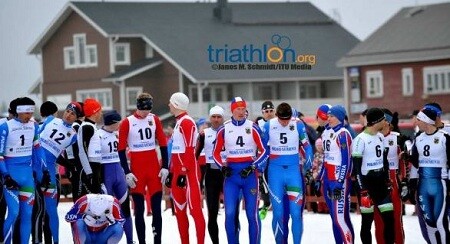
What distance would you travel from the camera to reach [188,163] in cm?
1759

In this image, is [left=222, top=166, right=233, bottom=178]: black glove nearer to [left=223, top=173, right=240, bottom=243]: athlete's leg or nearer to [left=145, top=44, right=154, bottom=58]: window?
[left=223, top=173, right=240, bottom=243]: athlete's leg

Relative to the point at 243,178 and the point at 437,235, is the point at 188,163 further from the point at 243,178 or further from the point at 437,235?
the point at 437,235

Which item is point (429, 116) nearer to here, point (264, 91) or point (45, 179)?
point (45, 179)

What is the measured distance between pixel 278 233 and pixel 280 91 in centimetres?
5706

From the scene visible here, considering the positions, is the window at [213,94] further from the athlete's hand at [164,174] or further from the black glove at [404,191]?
the black glove at [404,191]

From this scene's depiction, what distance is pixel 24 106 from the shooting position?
1772 centimetres

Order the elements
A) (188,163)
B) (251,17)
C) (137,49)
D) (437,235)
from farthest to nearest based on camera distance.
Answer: (251,17) → (137,49) → (188,163) → (437,235)

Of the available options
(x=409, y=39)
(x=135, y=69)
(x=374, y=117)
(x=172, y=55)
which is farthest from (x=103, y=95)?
(x=374, y=117)

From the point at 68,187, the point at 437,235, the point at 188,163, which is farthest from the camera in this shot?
the point at 68,187

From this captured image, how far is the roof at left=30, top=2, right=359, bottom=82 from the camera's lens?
70500 millimetres

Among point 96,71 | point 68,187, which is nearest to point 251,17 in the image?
point 96,71

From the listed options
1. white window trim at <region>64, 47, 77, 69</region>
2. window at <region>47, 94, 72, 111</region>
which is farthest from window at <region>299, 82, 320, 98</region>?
window at <region>47, 94, 72, 111</region>

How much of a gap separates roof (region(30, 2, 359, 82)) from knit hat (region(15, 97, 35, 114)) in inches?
1961

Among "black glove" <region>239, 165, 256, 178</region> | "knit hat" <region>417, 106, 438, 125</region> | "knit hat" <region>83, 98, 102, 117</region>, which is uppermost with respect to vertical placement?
"knit hat" <region>83, 98, 102, 117</region>
